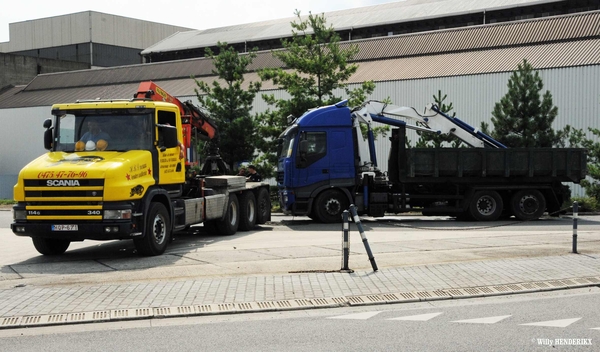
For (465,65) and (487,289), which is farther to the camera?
(465,65)

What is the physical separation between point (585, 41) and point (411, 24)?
1687 centimetres

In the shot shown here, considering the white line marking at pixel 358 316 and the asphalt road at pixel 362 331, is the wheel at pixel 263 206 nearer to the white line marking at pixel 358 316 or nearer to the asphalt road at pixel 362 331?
the asphalt road at pixel 362 331

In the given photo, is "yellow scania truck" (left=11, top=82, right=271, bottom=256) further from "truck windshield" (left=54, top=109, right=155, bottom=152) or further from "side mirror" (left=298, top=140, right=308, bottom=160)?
"side mirror" (left=298, top=140, right=308, bottom=160)

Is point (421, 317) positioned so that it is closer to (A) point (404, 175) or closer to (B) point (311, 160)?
(B) point (311, 160)

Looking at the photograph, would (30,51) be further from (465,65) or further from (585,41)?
(585,41)

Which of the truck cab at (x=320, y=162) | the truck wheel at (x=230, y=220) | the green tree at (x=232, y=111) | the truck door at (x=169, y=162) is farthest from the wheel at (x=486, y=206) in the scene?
the green tree at (x=232, y=111)

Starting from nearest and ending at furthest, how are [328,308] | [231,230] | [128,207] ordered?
[328,308]
[128,207]
[231,230]

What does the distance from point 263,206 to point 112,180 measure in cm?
871

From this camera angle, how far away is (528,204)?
71.5 feet

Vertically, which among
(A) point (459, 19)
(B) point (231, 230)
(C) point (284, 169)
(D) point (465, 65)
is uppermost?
(A) point (459, 19)

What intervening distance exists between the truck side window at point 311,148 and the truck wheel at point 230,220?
116 inches

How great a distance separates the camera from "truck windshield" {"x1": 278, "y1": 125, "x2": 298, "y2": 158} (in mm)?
21000

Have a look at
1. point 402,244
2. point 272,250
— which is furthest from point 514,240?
point 272,250

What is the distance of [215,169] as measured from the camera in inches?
797
